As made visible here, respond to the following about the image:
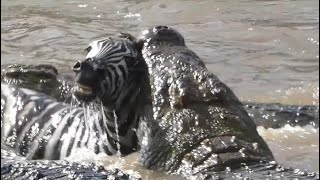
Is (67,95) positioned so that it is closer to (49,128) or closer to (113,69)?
(49,128)

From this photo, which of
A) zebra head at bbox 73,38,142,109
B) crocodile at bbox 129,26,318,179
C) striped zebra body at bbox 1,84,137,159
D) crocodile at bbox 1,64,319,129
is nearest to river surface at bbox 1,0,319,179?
crocodile at bbox 1,64,319,129

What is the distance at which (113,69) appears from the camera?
4.32 m

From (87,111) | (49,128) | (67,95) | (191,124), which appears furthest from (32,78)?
(191,124)

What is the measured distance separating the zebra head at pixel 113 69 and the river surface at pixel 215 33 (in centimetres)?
347

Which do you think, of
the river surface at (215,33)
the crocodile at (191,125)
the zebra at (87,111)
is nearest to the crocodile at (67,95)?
the zebra at (87,111)

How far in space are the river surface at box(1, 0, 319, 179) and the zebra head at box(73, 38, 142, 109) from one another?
11.4 ft

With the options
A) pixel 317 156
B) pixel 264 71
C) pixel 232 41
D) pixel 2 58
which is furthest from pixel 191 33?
pixel 317 156

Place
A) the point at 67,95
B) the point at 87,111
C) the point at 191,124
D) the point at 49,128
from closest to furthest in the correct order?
1. the point at 191,124
2. the point at 87,111
3. the point at 49,128
4. the point at 67,95

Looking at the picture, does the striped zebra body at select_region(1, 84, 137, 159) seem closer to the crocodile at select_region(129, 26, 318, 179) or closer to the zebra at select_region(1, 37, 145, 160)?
the zebra at select_region(1, 37, 145, 160)

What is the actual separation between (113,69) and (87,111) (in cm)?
54

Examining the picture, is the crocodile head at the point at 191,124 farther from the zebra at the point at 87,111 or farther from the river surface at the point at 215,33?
the river surface at the point at 215,33

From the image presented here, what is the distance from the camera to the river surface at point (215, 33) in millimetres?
8703

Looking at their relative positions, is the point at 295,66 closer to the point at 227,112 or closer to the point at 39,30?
the point at 39,30

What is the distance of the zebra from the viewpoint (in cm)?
423
